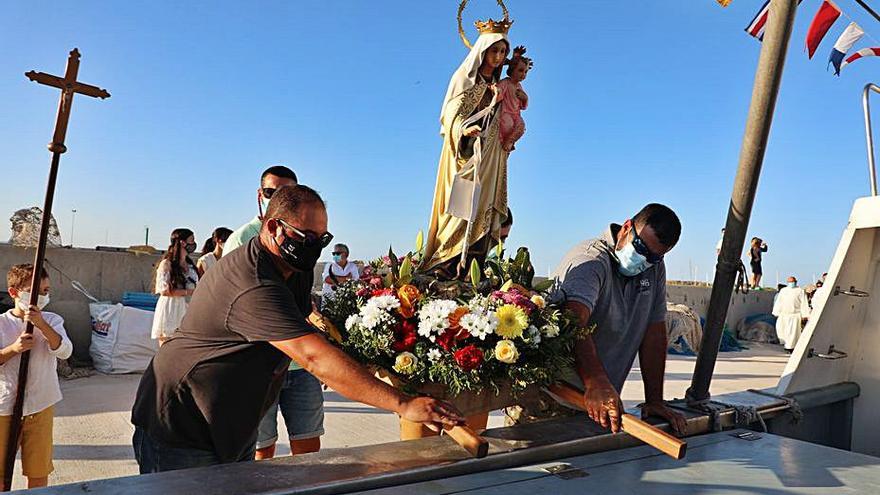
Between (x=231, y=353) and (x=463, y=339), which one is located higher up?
(x=463, y=339)

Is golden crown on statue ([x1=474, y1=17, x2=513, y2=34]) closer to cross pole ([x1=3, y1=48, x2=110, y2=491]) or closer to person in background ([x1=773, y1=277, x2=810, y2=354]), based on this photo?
cross pole ([x1=3, y1=48, x2=110, y2=491])

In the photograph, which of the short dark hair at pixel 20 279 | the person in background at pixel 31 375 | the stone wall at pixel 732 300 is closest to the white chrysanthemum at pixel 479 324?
the person in background at pixel 31 375

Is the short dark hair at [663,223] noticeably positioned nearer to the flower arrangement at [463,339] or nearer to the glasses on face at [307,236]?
the flower arrangement at [463,339]

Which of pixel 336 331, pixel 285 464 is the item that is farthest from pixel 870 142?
pixel 285 464

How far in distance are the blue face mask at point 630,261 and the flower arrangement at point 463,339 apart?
0.42 metres

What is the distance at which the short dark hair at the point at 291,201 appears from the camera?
230 cm

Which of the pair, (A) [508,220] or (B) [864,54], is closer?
(A) [508,220]

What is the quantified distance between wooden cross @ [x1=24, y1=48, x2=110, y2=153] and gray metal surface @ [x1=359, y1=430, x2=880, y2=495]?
9.09 ft

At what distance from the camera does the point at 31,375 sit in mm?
3754

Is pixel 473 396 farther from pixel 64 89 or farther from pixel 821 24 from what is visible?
pixel 821 24

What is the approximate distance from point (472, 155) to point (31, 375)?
283cm

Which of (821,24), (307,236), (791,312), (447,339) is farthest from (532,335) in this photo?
(791,312)

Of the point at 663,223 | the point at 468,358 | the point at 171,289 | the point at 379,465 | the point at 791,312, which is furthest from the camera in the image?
the point at 791,312

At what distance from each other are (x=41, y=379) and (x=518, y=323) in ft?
9.50
